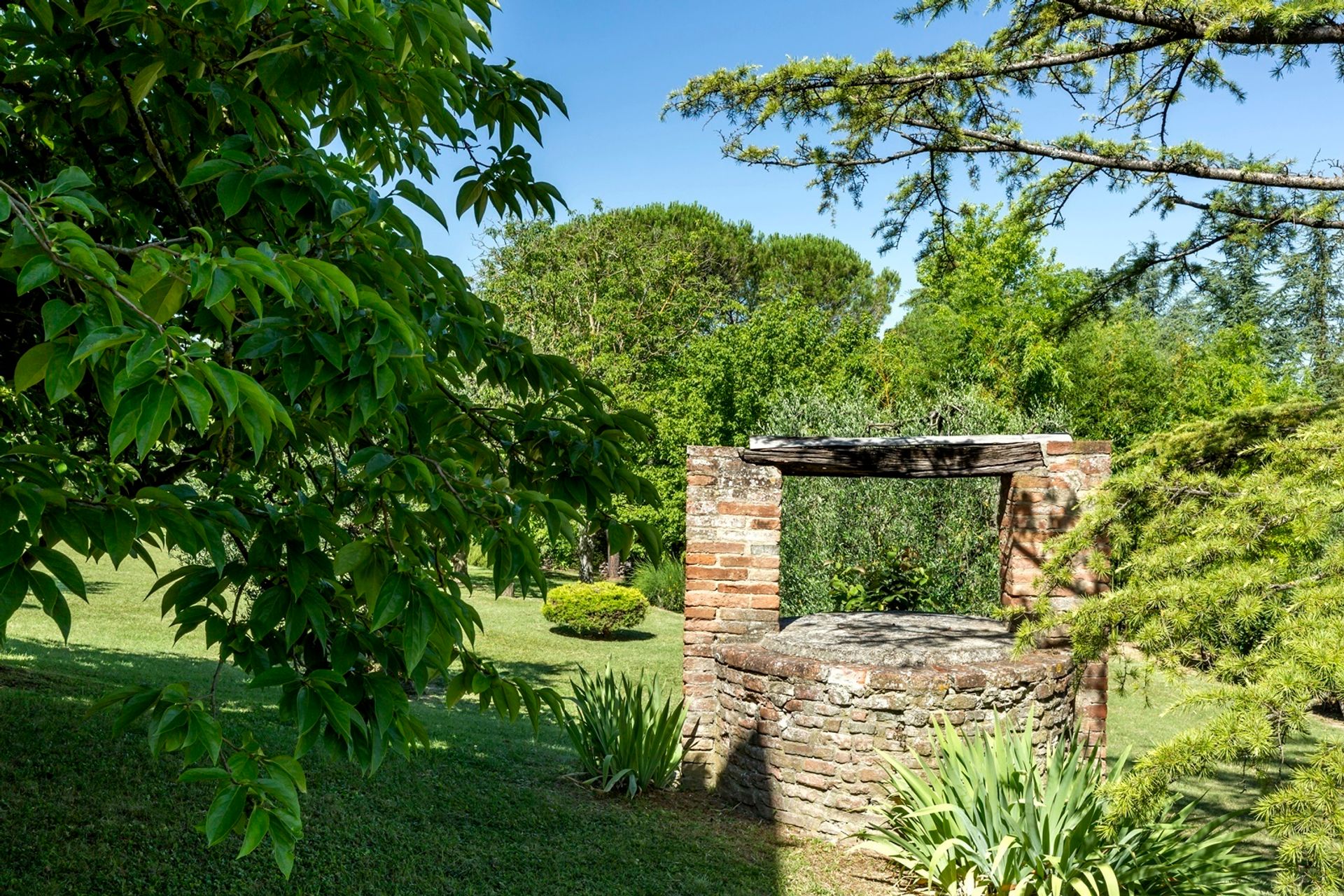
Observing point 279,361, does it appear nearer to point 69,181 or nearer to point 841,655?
point 69,181

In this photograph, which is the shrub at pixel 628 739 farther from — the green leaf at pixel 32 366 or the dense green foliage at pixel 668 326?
the dense green foliage at pixel 668 326

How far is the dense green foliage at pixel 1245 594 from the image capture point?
265 cm

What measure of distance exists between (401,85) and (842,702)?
16.5 feet

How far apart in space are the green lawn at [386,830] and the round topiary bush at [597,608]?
8.81 meters

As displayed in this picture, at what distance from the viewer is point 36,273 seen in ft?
5.31

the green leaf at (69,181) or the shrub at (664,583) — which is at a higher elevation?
the green leaf at (69,181)

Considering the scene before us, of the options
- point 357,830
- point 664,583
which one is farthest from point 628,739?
point 664,583

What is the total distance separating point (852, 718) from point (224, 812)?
513cm

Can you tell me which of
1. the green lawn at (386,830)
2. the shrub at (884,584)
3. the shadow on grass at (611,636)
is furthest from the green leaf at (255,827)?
the shadow on grass at (611,636)

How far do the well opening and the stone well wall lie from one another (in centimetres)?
1

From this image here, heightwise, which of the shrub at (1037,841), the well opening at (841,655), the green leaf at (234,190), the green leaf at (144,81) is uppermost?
the green leaf at (144,81)

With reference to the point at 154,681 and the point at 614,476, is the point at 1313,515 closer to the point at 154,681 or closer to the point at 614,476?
the point at 614,476

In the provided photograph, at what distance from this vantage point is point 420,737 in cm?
256

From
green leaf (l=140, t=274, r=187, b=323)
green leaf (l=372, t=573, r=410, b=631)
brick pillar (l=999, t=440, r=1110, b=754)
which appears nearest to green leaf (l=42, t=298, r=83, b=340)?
green leaf (l=140, t=274, r=187, b=323)
